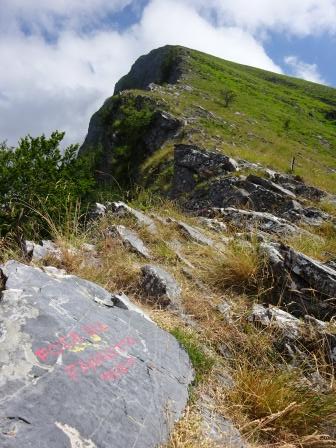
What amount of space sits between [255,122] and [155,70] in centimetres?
2921

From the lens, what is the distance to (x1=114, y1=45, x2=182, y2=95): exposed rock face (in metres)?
53.9

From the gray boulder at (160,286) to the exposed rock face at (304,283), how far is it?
1.34 meters

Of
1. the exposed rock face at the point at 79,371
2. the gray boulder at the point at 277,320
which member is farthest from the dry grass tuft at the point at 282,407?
the gray boulder at the point at 277,320

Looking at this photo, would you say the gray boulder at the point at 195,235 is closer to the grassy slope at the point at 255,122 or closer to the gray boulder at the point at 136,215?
the gray boulder at the point at 136,215

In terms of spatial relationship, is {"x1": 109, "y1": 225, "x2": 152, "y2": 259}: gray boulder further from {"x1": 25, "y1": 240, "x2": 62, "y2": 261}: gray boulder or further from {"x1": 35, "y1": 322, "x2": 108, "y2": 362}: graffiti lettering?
{"x1": 35, "y1": 322, "x2": 108, "y2": 362}: graffiti lettering

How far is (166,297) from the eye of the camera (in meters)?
5.22


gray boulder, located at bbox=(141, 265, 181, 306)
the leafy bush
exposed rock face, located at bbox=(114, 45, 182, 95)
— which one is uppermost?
exposed rock face, located at bbox=(114, 45, 182, 95)

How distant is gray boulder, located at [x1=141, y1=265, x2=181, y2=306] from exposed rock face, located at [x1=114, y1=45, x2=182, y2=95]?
153 ft

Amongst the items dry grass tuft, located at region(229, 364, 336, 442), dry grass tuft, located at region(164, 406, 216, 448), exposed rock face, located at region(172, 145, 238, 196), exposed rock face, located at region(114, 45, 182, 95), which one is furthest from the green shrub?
exposed rock face, located at region(114, 45, 182, 95)

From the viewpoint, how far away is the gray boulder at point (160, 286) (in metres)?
5.23

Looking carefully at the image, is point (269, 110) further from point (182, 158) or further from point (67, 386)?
point (67, 386)

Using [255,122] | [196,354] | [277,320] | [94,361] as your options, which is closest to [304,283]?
[277,320]

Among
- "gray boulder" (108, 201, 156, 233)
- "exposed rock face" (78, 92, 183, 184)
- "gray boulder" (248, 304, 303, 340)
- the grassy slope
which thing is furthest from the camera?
"exposed rock face" (78, 92, 183, 184)

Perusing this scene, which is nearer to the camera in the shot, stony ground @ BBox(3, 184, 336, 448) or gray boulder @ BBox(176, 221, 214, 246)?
stony ground @ BBox(3, 184, 336, 448)
